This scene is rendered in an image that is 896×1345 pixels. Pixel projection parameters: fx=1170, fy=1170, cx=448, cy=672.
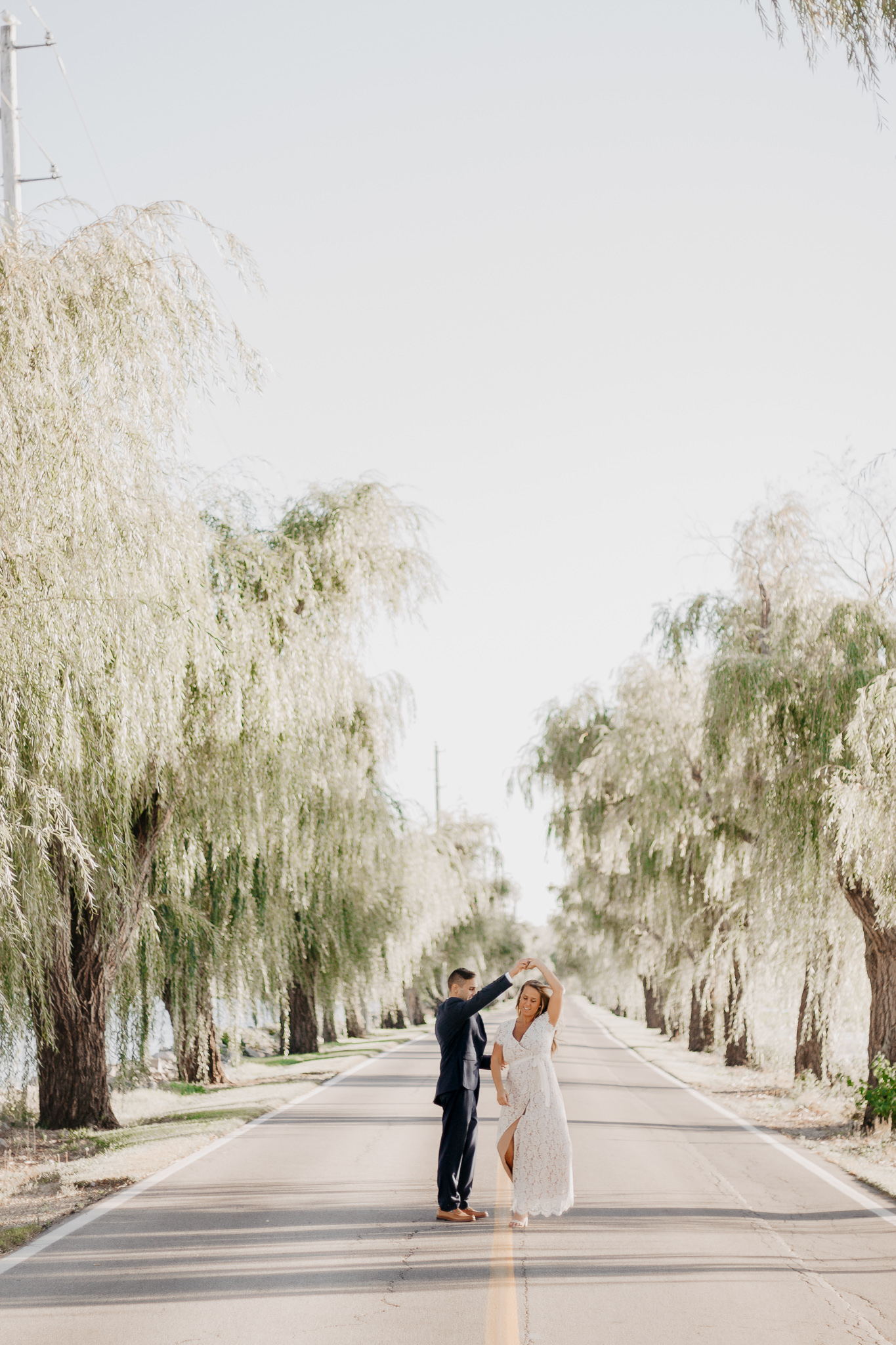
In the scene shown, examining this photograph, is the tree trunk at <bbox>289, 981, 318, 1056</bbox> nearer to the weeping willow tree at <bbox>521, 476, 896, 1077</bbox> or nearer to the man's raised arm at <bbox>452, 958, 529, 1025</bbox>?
the weeping willow tree at <bbox>521, 476, 896, 1077</bbox>

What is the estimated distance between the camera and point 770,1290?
20.6ft

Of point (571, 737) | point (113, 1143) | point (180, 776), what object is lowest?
point (113, 1143)

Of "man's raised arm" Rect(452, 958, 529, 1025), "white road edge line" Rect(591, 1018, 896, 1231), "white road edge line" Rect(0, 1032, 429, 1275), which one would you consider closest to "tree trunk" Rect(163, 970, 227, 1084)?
"white road edge line" Rect(0, 1032, 429, 1275)

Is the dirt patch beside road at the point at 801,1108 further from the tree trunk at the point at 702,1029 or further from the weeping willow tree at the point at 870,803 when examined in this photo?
the tree trunk at the point at 702,1029

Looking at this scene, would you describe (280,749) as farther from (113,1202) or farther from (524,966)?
(524,966)

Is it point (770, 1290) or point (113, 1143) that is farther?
point (113, 1143)

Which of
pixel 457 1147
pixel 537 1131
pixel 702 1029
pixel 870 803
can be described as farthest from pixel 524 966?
pixel 702 1029

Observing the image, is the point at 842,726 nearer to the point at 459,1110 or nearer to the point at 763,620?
the point at 763,620

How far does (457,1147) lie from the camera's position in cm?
779

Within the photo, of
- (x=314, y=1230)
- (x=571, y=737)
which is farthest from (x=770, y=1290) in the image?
(x=571, y=737)

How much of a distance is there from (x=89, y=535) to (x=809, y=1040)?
50.2 feet

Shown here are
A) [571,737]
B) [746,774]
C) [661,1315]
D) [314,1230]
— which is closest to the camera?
[661,1315]

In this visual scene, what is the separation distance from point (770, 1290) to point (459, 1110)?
2265 mm

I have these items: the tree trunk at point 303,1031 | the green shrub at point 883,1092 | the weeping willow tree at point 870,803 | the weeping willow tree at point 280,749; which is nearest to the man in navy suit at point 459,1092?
the weeping willow tree at point 280,749
